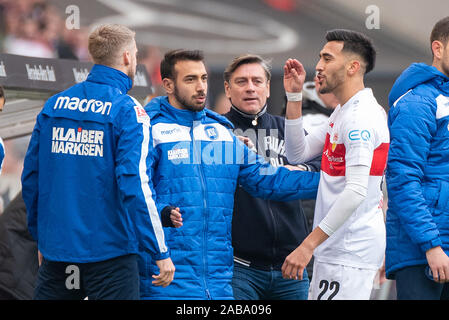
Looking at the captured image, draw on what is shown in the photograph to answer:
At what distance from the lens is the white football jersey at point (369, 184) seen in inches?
136

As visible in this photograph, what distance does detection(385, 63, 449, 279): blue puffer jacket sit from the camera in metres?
3.53

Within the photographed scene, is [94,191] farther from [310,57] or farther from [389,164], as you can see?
[310,57]

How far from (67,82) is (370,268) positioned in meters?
2.73

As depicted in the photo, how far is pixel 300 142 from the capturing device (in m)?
3.97

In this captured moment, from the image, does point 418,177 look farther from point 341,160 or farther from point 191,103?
point 191,103

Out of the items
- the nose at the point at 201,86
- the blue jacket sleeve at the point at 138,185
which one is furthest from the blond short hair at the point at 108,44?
the nose at the point at 201,86

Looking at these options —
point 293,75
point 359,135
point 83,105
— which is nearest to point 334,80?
point 293,75

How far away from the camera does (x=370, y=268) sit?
3.52 meters

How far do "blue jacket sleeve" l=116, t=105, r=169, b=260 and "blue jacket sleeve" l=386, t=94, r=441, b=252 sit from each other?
3.81 feet

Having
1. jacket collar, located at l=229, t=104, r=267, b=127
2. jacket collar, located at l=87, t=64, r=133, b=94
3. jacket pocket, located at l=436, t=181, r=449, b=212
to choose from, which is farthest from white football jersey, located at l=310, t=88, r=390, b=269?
jacket collar, located at l=87, t=64, r=133, b=94

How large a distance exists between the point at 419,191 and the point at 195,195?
1.10 meters

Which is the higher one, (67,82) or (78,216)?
(67,82)

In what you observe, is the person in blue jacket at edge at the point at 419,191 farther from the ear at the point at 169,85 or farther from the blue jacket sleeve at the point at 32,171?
the blue jacket sleeve at the point at 32,171
